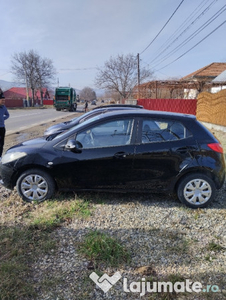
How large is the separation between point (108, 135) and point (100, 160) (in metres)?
0.51

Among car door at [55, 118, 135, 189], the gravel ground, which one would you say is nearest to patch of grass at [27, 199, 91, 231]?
the gravel ground

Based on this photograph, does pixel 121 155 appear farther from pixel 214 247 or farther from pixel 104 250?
pixel 214 247

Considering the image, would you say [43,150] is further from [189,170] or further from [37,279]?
[189,170]

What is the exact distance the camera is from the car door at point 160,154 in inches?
137

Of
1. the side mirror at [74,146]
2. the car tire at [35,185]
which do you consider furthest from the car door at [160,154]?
the car tire at [35,185]

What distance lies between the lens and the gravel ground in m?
2.10

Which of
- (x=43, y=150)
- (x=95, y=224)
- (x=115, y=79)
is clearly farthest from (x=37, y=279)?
(x=115, y=79)

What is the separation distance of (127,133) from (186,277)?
2.19 metres

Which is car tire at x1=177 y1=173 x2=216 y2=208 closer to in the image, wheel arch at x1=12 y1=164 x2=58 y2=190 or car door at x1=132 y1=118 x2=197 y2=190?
car door at x1=132 y1=118 x2=197 y2=190

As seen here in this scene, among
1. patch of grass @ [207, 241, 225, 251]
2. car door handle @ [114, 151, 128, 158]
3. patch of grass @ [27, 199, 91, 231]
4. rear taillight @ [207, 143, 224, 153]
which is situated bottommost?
patch of grass @ [207, 241, 225, 251]

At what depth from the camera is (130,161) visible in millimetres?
3490

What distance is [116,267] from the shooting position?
2.33 meters

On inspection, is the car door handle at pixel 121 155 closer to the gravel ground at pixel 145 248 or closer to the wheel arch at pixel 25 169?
the gravel ground at pixel 145 248

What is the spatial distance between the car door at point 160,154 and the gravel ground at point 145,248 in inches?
19.3
